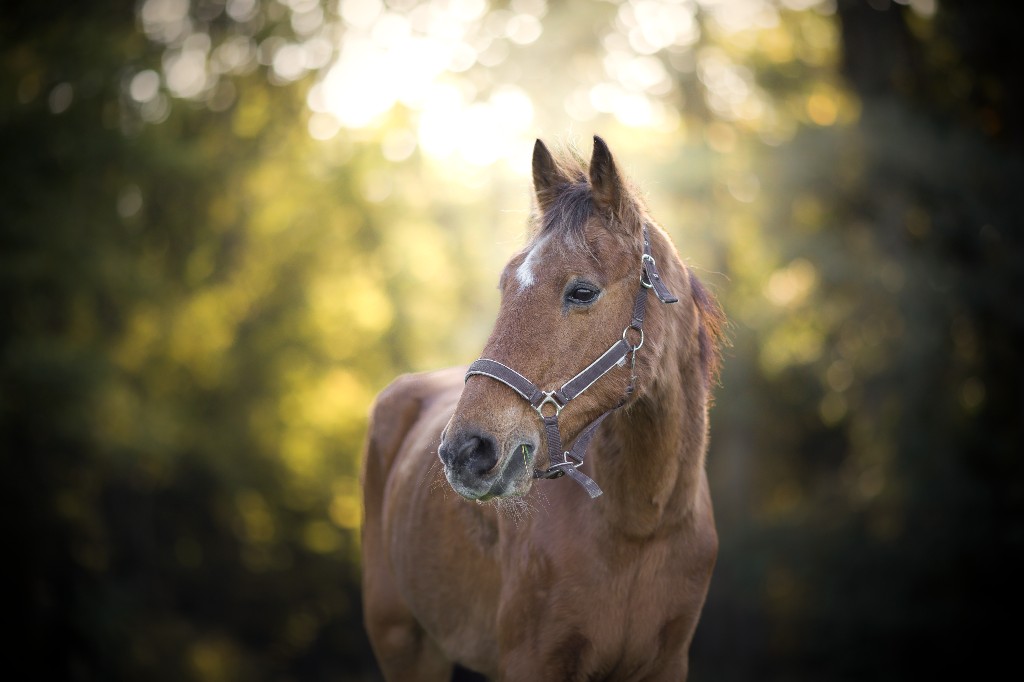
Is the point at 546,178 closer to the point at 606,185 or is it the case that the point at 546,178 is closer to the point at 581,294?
the point at 606,185

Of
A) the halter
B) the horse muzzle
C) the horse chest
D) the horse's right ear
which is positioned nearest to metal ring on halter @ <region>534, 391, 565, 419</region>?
the halter

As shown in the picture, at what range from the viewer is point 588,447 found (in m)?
3.45

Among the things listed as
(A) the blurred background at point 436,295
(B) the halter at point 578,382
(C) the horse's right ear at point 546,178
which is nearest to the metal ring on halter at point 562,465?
(B) the halter at point 578,382

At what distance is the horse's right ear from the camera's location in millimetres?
3326

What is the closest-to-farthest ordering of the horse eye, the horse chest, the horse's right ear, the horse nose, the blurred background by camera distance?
the horse nose, the horse eye, the horse chest, the horse's right ear, the blurred background

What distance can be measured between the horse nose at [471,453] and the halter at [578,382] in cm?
21

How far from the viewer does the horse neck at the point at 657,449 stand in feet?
10.7

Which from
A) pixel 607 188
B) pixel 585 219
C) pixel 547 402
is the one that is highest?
pixel 607 188

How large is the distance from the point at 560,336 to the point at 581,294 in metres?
0.18

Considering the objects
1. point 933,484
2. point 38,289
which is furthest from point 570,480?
point 38,289

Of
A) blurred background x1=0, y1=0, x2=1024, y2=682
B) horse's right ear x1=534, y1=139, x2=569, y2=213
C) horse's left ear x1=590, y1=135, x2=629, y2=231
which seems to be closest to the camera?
horse's left ear x1=590, y1=135, x2=629, y2=231

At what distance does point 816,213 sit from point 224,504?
1275 centimetres

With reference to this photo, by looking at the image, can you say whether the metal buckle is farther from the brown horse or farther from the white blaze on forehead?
the white blaze on forehead

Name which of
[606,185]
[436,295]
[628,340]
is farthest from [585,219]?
[436,295]
